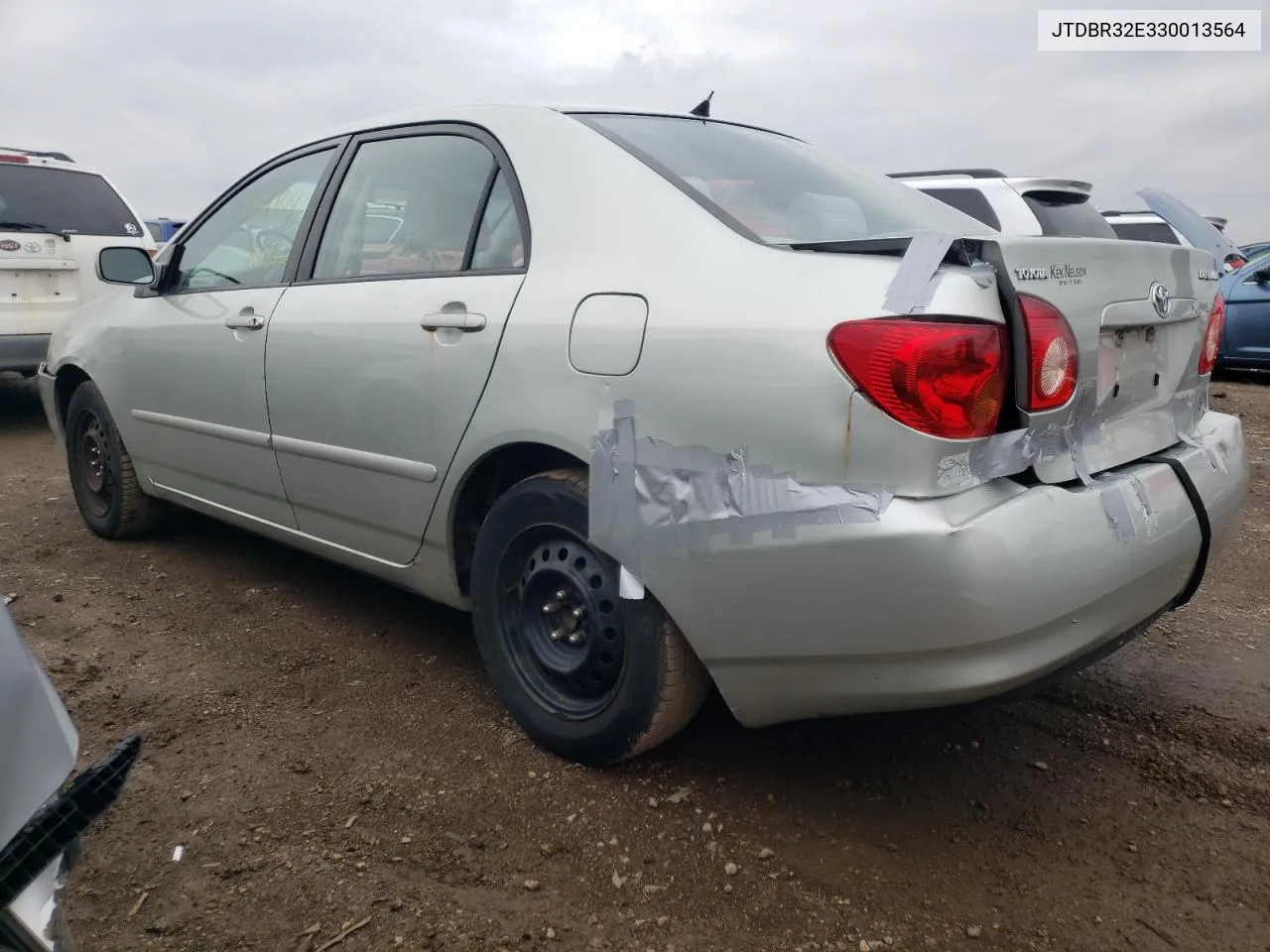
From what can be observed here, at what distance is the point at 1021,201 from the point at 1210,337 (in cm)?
365

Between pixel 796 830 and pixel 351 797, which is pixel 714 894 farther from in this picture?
pixel 351 797

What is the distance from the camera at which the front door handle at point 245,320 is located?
3.19 m

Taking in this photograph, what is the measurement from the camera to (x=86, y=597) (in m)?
3.69

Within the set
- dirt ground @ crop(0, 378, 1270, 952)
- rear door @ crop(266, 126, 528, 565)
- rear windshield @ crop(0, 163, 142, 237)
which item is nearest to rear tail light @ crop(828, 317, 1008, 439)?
dirt ground @ crop(0, 378, 1270, 952)

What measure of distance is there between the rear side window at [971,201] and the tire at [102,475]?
176 inches

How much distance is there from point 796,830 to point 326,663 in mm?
1584

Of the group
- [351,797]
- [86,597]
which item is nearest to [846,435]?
[351,797]

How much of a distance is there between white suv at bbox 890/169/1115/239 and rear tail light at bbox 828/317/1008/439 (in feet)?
14.1

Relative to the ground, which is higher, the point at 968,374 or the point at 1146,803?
the point at 968,374

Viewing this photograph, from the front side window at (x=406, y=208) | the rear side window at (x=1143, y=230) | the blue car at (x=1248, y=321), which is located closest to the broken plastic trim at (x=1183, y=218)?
the rear side window at (x=1143, y=230)

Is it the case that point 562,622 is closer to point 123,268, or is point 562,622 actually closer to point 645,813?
point 645,813

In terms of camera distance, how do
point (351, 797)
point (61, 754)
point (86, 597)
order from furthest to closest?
point (86, 597), point (351, 797), point (61, 754)

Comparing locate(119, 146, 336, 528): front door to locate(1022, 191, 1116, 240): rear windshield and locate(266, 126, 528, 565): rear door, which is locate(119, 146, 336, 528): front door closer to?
locate(266, 126, 528, 565): rear door

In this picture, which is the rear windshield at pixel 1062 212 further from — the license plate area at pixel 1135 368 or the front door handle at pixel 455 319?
the front door handle at pixel 455 319
